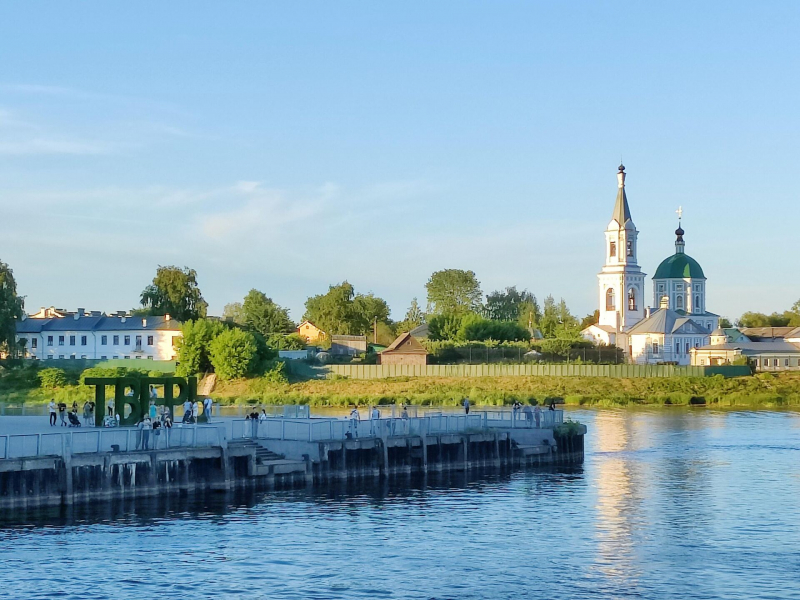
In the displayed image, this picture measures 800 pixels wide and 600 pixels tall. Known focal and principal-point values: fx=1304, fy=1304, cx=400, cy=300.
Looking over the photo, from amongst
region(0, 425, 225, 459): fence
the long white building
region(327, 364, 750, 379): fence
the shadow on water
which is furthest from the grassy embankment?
region(0, 425, 225, 459): fence

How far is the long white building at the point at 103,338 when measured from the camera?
149m

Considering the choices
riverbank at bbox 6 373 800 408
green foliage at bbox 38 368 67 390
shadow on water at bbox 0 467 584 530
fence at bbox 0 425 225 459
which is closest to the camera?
shadow on water at bbox 0 467 584 530

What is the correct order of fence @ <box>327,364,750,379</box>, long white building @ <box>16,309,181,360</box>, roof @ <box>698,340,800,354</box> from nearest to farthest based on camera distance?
1. fence @ <box>327,364,750,379</box>
2. long white building @ <box>16,309,181,360</box>
3. roof @ <box>698,340,800,354</box>

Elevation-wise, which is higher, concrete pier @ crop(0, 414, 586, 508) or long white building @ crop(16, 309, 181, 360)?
long white building @ crop(16, 309, 181, 360)

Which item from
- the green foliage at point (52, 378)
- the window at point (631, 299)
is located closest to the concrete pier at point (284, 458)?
the green foliage at point (52, 378)

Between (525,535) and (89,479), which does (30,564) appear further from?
(525,535)

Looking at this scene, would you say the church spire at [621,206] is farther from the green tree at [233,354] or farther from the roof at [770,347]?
the green tree at [233,354]

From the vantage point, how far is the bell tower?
19250 cm

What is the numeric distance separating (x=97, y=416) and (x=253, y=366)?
73.6m

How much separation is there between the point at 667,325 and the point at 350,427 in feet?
420

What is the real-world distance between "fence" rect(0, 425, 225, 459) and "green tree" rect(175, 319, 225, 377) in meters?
81.1

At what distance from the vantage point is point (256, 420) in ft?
174

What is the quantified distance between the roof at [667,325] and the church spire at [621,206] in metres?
20.8

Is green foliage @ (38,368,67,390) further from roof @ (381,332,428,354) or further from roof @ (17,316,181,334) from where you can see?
roof @ (381,332,428,354)
